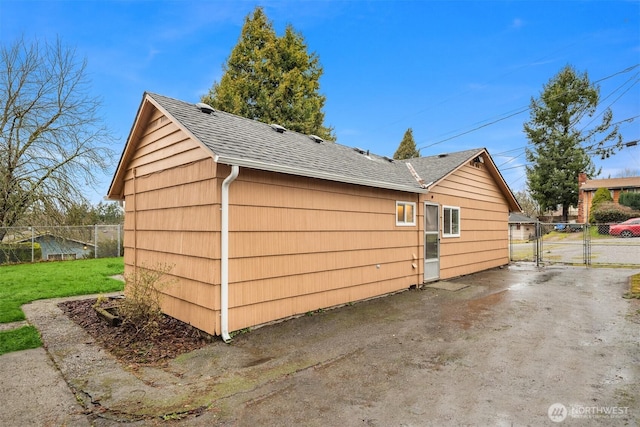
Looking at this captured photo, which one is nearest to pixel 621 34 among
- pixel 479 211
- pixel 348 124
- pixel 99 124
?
pixel 479 211

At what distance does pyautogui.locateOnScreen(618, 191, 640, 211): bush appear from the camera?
25453 millimetres

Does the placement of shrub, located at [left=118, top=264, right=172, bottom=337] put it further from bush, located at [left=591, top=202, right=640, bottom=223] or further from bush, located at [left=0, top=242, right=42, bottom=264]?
bush, located at [left=591, top=202, right=640, bottom=223]

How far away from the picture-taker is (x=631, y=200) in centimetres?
2581

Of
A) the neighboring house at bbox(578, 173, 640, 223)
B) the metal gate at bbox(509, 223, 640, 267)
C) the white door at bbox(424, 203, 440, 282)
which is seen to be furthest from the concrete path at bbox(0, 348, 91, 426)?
the neighboring house at bbox(578, 173, 640, 223)

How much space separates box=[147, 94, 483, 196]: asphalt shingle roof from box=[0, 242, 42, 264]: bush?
38.5 ft

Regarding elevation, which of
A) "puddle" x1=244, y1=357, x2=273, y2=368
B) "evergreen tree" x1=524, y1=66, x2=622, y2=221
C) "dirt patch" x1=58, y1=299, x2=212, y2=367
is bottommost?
"dirt patch" x1=58, y1=299, x2=212, y2=367

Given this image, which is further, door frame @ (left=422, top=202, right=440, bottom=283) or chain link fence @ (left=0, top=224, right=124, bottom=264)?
chain link fence @ (left=0, top=224, right=124, bottom=264)

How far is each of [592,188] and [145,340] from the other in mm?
34212

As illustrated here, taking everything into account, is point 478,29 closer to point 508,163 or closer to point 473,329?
point 473,329

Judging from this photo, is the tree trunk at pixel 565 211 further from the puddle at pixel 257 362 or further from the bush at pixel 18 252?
the bush at pixel 18 252

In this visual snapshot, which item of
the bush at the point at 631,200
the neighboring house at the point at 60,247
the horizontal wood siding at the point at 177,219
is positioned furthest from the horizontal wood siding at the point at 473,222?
the bush at the point at 631,200

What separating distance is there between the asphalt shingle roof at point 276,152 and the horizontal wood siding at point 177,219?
305 millimetres

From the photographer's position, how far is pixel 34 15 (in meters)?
10.2

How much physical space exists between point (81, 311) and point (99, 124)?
357 inches
